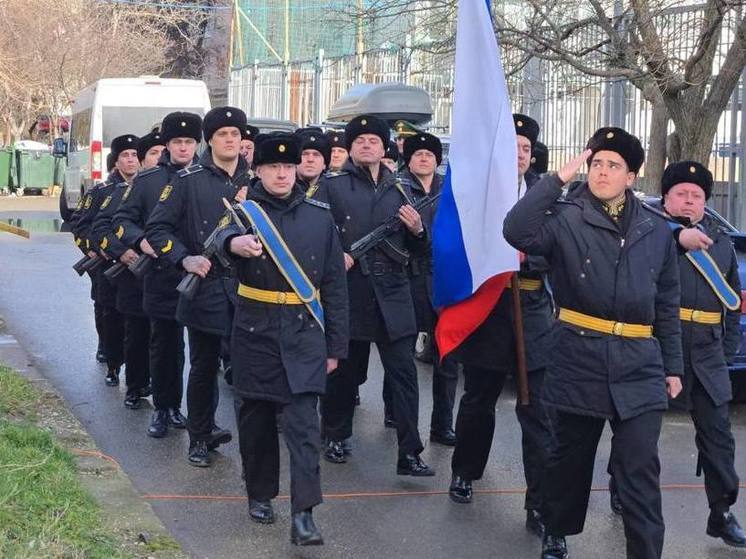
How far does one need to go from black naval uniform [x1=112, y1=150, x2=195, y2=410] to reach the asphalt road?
0.33 m

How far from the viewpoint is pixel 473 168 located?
6.83 m

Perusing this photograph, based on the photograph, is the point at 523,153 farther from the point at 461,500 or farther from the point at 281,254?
the point at 461,500

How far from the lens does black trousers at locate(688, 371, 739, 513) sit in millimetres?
6531

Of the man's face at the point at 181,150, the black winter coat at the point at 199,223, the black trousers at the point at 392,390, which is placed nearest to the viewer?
the black trousers at the point at 392,390

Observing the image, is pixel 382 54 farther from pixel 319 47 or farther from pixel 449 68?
pixel 319 47

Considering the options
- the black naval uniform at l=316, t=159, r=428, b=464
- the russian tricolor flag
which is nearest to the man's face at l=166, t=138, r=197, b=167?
the black naval uniform at l=316, t=159, r=428, b=464

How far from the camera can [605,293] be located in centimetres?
566

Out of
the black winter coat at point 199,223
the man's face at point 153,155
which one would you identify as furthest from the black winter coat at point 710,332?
the man's face at point 153,155

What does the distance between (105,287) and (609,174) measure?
5578 millimetres

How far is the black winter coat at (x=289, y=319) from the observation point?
6.49 m

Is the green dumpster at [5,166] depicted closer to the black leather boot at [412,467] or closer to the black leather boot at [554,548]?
the black leather boot at [412,467]

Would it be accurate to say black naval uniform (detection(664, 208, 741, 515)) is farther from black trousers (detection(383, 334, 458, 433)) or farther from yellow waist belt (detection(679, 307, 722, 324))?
A: black trousers (detection(383, 334, 458, 433))

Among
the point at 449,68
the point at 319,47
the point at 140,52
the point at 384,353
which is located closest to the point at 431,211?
the point at 384,353

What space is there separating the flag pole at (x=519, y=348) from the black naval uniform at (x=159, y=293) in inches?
101
